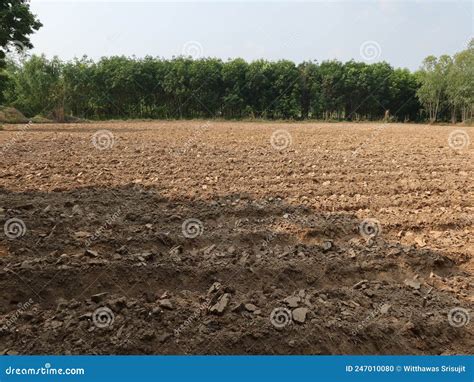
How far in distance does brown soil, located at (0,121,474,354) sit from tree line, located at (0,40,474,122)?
3503cm

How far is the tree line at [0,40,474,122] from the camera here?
4691 cm

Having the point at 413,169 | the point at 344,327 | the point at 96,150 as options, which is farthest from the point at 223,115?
the point at 344,327

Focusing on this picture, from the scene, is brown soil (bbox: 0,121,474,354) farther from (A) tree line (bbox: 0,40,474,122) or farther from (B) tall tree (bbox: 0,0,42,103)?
(A) tree line (bbox: 0,40,474,122)

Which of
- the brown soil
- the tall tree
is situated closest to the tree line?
the tall tree

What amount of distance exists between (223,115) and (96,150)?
3680cm

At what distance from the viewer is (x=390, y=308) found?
4.58 m

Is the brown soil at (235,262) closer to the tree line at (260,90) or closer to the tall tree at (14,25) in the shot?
the tall tree at (14,25)

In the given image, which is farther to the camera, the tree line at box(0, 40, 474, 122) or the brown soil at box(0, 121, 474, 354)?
the tree line at box(0, 40, 474, 122)

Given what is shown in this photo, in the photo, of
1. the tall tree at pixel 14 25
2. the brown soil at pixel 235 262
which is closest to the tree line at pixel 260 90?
the tall tree at pixel 14 25

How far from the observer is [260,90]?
5272 centimetres

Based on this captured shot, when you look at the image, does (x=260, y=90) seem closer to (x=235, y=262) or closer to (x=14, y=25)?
(x=14, y=25)

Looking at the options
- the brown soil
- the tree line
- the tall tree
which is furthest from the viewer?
the tree line

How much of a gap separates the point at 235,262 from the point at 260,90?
1932 inches

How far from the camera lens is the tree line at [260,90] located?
4691 cm
